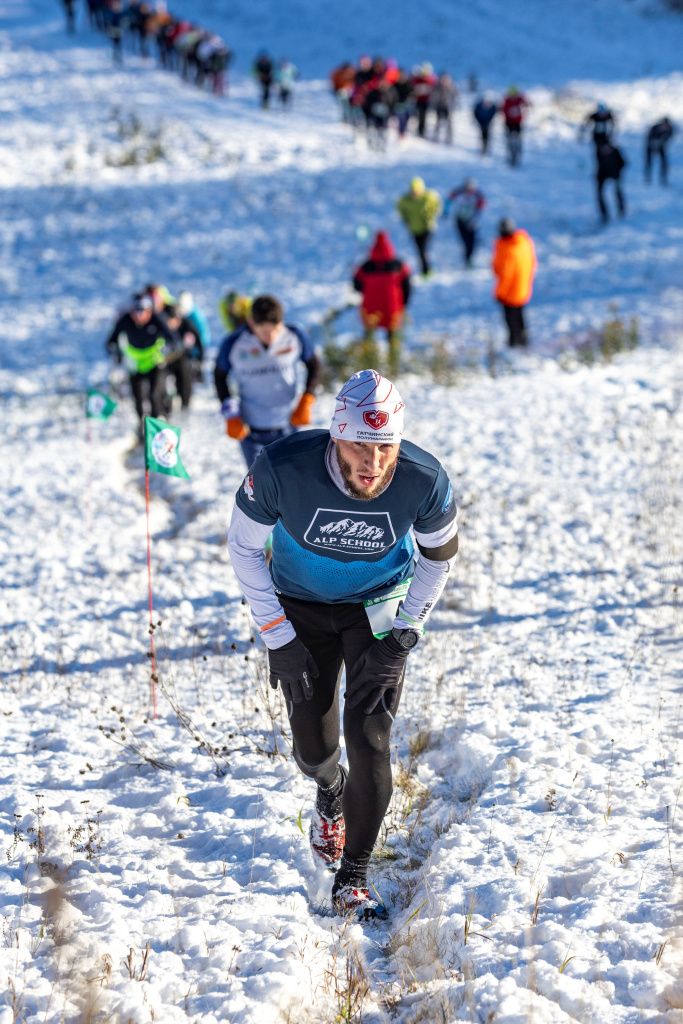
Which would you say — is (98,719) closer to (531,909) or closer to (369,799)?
(369,799)

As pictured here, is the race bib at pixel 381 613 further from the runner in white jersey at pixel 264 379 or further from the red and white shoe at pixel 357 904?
the runner in white jersey at pixel 264 379

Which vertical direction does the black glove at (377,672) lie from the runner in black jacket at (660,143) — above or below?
below

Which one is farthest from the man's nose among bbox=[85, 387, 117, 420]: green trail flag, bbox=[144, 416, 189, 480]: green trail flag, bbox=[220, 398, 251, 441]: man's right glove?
bbox=[85, 387, 117, 420]: green trail flag

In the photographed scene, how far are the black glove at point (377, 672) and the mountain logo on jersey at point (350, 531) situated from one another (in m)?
0.39

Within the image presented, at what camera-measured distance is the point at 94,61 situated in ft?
110

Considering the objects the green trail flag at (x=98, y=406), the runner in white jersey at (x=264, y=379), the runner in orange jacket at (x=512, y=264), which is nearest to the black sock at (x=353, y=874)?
the runner in white jersey at (x=264, y=379)

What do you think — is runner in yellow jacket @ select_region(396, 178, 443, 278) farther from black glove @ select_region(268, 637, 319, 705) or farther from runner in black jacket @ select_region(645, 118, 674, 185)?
black glove @ select_region(268, 637, 319, 705)

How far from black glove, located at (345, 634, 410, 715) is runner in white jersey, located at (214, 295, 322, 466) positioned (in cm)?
354

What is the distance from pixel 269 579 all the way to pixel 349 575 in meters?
0.33

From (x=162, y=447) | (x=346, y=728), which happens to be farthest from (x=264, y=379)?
(x=346, y=728)

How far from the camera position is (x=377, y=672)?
3.11m

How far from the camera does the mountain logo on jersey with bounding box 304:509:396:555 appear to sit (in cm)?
303

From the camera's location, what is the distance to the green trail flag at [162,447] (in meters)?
5.42

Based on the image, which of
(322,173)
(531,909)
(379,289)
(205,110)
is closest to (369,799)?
(531,909)
